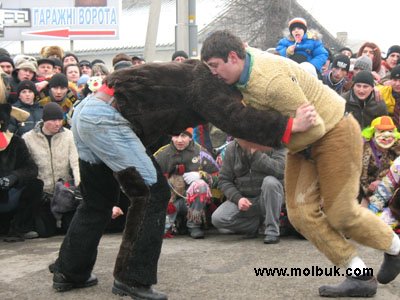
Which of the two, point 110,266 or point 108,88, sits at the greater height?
point 108,88

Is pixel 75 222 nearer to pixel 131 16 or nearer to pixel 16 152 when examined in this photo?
pixel 16 152

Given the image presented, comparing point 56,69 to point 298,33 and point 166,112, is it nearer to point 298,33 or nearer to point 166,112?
point 298,33

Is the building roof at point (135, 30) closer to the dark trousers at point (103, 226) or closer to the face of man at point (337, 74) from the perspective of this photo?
the face of man at point (337, 74)

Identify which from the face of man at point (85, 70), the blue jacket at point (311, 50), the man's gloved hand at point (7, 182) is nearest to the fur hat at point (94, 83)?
the face of man at point (85, 70)

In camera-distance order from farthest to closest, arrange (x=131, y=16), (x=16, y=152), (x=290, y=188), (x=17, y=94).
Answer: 1. (x=131, y=16)
2. (x=17, y=94)
3. (x=16, y=152)
4. (x=290, y=188)

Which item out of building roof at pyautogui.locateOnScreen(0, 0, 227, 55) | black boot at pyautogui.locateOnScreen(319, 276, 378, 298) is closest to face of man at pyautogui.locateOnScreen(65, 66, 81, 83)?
black boot at pyautogui.locateOnScreen(319, 276, 378, 298)

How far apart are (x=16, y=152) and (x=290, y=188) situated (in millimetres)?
3295

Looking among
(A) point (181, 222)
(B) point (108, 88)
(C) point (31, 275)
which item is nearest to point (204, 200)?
(A) point (181, 222)

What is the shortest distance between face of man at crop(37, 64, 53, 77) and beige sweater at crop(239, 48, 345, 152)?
5.51 metres

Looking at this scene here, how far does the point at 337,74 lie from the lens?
347 inches

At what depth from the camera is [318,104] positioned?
14.0ft

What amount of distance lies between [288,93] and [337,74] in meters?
4.99

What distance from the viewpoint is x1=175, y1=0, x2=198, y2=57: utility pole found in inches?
423

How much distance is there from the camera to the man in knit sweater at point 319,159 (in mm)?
4055
